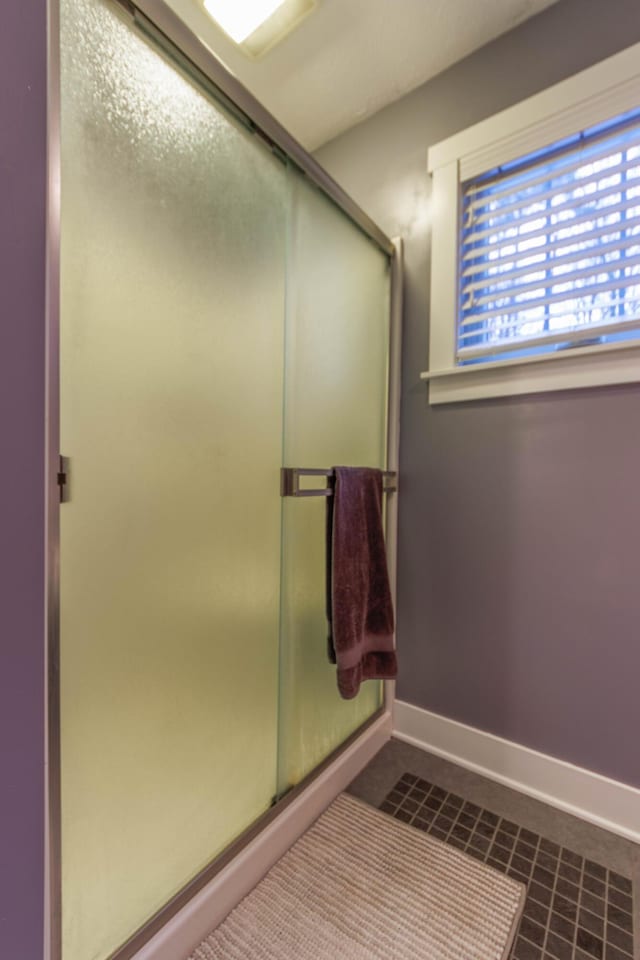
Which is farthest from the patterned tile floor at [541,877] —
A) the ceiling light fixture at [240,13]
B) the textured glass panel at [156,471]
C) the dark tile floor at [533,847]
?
the ceiling light fixture at [240,13]

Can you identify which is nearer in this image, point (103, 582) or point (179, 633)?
point (103, 582)

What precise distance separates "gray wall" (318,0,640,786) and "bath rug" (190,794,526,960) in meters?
0.44

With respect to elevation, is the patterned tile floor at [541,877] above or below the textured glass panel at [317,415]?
below

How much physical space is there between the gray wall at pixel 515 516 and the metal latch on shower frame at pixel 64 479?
3.66 ft

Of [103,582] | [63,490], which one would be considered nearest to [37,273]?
[63,490]

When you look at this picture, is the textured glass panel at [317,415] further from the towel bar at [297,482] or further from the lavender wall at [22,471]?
the lavender wall at [22,471]

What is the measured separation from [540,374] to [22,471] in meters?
1.27

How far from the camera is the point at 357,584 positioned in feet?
3.77

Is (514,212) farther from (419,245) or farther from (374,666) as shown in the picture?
(374,666)

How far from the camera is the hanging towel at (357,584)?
109cm

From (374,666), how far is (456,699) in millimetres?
387

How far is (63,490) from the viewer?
0.62 meters

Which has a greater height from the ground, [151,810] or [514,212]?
[514,212]

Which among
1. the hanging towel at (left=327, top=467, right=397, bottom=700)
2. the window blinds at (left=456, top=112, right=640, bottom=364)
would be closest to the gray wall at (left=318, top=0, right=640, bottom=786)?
the window blinds at (left=456, top=112, right=640, bottom=364)
